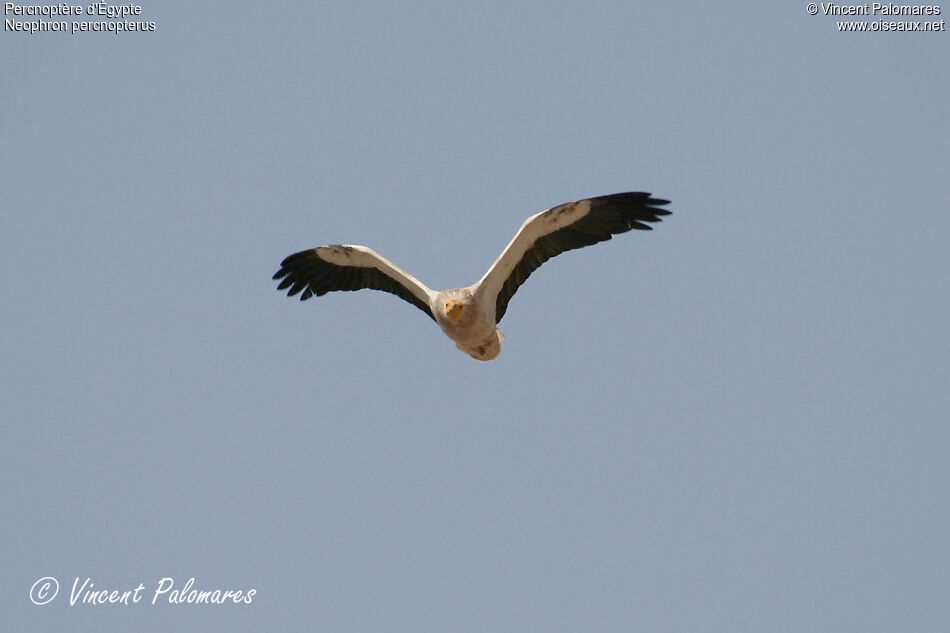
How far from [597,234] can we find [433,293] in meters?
2.04

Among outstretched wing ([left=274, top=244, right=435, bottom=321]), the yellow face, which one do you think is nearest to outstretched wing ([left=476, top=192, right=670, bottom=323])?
the yellow face

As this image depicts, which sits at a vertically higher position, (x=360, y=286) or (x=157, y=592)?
(x=360, y=286)

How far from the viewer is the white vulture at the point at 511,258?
562 inches

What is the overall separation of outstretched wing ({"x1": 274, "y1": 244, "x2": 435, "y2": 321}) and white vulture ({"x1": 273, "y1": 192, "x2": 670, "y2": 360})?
0.06 feet

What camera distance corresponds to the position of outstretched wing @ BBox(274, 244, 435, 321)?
1546 cm

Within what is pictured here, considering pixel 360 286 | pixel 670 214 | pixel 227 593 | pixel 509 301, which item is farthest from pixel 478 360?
pixel 227 593

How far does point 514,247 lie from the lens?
567 inches

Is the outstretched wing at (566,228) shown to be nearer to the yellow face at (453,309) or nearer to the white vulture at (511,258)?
the white vulture at (511,258)

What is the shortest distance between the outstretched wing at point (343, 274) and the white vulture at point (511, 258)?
0.06ft

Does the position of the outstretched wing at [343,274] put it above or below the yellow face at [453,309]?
above

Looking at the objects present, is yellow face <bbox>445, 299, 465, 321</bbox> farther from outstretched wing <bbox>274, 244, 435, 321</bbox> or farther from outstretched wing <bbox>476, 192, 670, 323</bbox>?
outstretched wing <bbox>274, 244, 435, 321</bbox>

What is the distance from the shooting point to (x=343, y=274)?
16.1 m

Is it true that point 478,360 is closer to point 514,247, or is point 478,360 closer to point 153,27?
point 514,247

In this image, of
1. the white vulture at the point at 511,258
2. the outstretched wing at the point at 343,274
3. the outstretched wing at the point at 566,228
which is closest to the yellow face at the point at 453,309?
the white vulture at the point at 511,258
